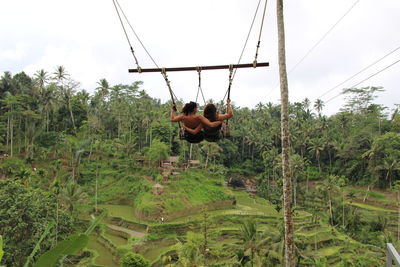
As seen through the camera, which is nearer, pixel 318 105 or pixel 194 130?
pixel 194 130

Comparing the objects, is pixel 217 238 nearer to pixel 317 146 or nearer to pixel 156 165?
pixel 156 165

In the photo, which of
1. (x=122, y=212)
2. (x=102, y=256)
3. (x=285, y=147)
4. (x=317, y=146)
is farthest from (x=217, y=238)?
(x=317, y=146)

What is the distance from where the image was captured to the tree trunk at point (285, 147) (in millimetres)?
5977

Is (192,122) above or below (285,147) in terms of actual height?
above

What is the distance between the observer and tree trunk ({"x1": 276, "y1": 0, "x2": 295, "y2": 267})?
5977 millimetres

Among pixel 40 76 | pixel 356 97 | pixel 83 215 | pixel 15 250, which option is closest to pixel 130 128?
pixel 40 76

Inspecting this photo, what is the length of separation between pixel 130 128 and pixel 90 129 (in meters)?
5.56

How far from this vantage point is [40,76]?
40125 mm

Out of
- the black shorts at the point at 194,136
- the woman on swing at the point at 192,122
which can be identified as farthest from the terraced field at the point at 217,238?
the woman on swing at the point at 192,122

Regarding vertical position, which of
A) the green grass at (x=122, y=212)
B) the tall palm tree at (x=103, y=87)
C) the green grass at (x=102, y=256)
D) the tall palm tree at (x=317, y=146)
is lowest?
the green grass at (x=102, y=256)

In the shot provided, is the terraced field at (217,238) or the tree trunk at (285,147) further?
the terraced field at (217,238)

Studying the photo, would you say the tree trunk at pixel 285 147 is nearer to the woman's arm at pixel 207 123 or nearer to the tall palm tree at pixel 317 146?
the woman's arm at pixel 207 123

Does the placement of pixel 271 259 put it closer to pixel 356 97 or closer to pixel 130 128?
pixel 130 128

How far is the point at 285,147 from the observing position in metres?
6.29
